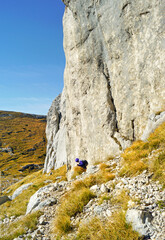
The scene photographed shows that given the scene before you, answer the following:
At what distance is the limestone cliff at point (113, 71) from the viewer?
16016 mm

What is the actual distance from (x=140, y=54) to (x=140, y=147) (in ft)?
32.6

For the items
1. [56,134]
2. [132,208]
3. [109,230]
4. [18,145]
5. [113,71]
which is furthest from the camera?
[18,145]

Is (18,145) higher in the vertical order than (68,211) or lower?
lower

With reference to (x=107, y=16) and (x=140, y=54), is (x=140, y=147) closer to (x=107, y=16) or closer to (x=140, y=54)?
(x=140, y=54)

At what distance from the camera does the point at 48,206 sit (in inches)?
452

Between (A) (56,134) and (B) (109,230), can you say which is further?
(A) (56,134)

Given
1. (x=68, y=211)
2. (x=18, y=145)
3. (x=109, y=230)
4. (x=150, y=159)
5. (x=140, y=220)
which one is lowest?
(x=18, y=145)

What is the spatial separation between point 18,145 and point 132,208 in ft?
463

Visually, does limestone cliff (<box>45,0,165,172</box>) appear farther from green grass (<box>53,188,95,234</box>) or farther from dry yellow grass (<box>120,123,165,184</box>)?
green grass (<box>53,188,95,234</box>)

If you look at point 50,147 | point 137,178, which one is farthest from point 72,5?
point 50,147

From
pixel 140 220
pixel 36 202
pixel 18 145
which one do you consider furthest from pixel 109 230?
pixel 18 145

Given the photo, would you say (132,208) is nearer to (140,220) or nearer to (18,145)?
(140,220)

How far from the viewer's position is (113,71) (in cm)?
2008

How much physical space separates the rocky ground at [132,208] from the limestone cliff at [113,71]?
7.32 metres
